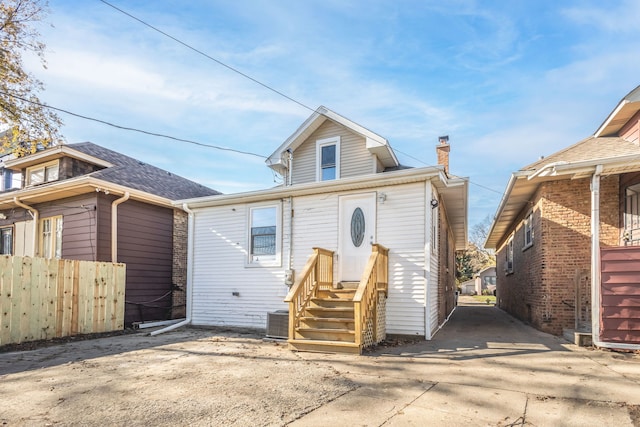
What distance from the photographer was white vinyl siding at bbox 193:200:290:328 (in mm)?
9933

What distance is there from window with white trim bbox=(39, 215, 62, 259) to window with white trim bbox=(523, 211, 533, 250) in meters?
13.4

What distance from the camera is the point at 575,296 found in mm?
8047

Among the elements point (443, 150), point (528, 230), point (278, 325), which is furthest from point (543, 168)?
point (443, 150)

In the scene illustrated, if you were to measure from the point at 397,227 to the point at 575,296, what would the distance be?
3.82m

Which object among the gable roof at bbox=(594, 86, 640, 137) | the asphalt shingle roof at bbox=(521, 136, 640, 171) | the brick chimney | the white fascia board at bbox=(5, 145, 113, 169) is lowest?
A: the asphalt shingle roof at bbox=(521, 136, 640, 171)

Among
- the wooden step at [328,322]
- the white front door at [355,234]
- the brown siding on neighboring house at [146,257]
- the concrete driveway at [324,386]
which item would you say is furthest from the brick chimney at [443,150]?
the brown siding on neighboring house at [146,257]

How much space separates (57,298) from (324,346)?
6204mm

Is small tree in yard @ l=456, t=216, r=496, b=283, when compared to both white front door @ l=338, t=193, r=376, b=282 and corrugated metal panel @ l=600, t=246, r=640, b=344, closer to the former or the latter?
white front door @ l=338, t=193, r=376, b=282

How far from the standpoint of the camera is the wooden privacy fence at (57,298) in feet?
25.9

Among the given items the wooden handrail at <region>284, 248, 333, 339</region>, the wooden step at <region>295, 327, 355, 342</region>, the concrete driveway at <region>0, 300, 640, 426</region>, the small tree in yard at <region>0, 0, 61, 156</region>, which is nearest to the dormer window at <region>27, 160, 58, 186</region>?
the small tree in yard at <region>0, 0, 61, 156</region>

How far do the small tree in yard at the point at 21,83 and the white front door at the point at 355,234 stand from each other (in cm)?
875

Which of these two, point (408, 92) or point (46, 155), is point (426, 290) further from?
point (46, 155)

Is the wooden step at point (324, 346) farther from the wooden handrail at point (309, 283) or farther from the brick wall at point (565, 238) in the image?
the brick wall at point (565, 238)

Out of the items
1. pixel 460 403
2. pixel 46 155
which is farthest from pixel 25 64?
pixel 460 403
